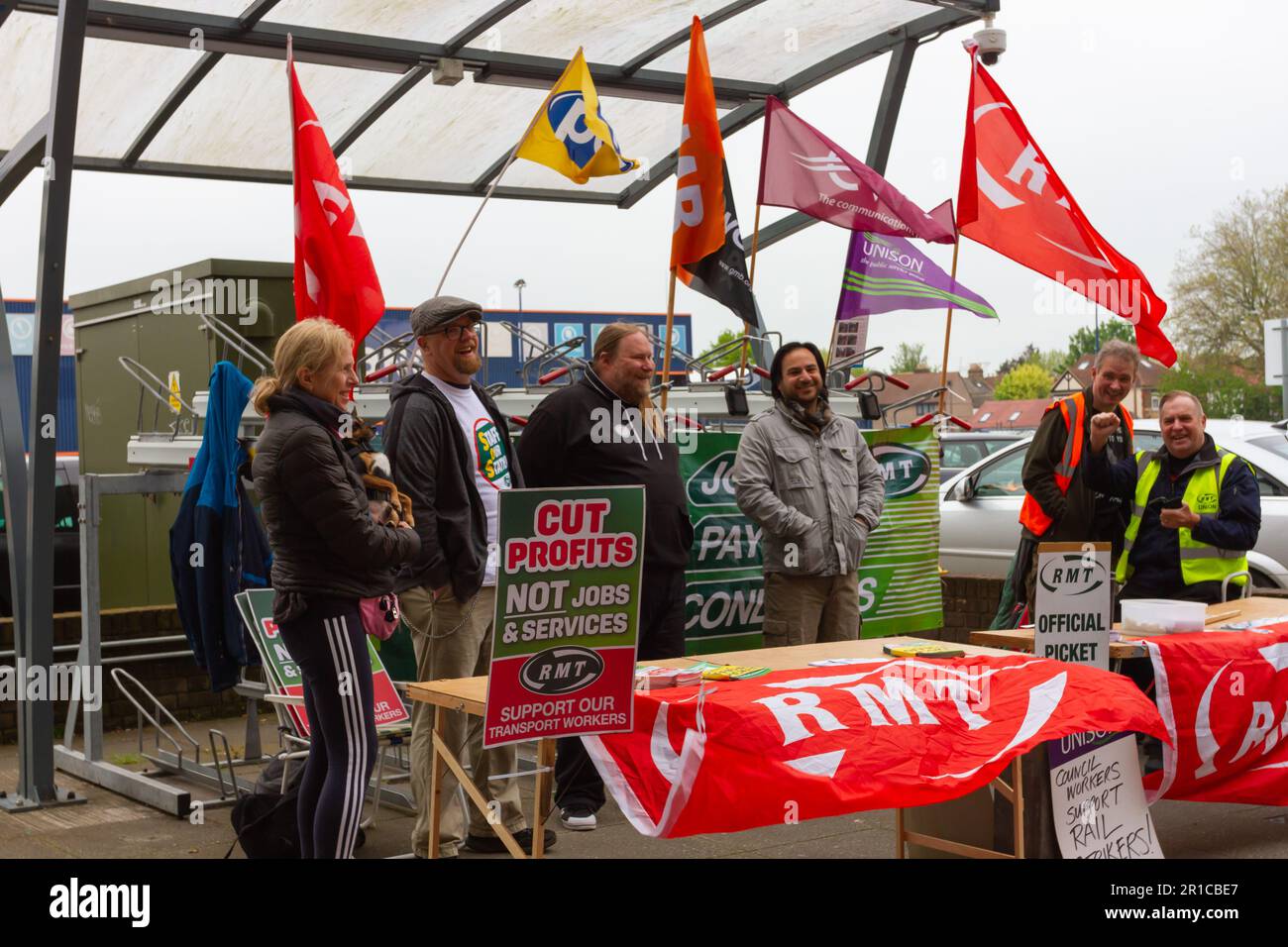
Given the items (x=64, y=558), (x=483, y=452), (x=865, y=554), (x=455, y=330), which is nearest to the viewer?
(x=455, y=330)

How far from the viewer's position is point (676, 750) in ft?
14.7

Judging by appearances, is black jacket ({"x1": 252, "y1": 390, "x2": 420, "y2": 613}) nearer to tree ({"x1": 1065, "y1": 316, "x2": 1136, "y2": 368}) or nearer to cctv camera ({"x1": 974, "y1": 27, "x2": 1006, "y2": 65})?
cctv camera ({"x1": 974, "y1": 27, "x2": 1006, "y2": 65})

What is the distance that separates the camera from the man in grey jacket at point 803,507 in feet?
23.2

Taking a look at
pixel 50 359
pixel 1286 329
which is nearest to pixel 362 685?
pixel 50 359

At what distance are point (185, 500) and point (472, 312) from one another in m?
2.52

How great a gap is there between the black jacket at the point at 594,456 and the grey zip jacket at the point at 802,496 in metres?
0.58

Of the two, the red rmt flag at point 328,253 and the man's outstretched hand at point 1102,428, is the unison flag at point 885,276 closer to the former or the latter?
the man's outstretched hand at point 1102,428

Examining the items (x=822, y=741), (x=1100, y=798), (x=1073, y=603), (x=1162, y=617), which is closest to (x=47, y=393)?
(x=822, y=741)

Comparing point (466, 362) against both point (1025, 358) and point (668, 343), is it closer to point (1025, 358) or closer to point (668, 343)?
point (668, 343)

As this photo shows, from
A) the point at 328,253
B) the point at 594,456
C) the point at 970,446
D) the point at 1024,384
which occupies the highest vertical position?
the point at 1024,384

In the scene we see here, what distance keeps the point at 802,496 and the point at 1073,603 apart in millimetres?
1883

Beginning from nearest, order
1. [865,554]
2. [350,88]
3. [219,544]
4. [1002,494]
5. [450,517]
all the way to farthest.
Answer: [450,517], [219,544], [865,554], [350,88], [1002,494]

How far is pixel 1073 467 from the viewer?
287 inches

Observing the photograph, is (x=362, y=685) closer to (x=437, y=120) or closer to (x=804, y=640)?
(x=804, y=640)
